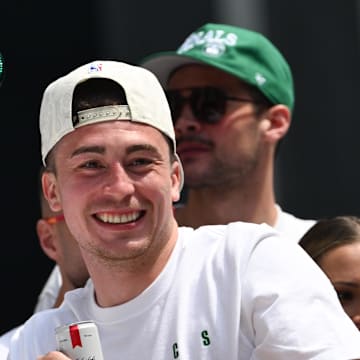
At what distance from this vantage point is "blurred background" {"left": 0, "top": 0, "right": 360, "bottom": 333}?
6.32 m

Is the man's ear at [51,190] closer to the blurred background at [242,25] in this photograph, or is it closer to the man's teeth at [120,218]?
the man's teeth at [120,218]

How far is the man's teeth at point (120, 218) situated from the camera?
117 inches

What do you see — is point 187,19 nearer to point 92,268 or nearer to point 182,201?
point 182,201

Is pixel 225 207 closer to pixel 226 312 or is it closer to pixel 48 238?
pixel 48 238

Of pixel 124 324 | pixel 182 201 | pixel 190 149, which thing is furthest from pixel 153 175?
pixel 182 201

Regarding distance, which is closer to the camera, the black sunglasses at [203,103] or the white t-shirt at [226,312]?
the white t-shirt at [226,312]

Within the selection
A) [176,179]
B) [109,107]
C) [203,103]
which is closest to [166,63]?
[203,103]

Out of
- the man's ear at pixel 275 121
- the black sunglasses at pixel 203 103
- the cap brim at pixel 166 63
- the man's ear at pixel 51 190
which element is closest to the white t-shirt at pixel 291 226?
the man's ear at pixel 275 121

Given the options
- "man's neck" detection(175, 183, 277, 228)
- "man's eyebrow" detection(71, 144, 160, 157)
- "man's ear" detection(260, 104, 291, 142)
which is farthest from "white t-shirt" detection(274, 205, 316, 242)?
"man's eyebrow" detection(71, 144, 160, 157)

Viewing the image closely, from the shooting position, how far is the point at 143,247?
2988 millimetres

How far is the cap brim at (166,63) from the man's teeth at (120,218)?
6.28ft

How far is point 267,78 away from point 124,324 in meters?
2.09

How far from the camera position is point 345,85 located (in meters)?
6.57

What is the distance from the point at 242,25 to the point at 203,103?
77.4 inches
